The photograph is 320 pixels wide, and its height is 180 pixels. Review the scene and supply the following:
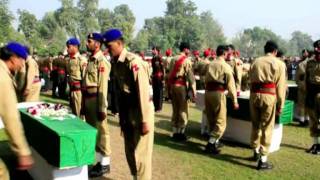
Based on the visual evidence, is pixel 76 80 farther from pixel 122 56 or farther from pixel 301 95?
pixel 301 95

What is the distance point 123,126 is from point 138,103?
0.50 meters

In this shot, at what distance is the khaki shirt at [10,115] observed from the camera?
141 inches

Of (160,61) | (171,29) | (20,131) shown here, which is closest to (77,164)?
(20,131)

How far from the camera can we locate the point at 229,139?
9133 millimetres

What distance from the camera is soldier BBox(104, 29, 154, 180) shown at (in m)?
5.13

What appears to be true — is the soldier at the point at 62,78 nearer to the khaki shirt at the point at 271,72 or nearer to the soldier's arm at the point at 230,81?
the soldier's arm at the point at 230,81

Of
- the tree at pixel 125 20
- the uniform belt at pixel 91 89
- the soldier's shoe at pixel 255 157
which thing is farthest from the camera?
the tree at pixel 125 20

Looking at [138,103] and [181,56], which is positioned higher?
[181,56]

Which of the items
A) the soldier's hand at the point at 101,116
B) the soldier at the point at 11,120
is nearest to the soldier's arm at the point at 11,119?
the soldier at the point at 11,120

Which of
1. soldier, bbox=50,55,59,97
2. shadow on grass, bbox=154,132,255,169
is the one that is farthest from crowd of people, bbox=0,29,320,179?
soldier, bbox=50,55,59,97

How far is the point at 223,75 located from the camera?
7898 mm

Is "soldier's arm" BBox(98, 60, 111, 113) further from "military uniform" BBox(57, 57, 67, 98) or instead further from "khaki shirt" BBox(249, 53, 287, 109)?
"military uniform" BBox(57, 57, 67, 98)

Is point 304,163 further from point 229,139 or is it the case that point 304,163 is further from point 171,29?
point 171,29

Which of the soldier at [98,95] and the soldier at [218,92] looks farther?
the soldier at [218,92]
